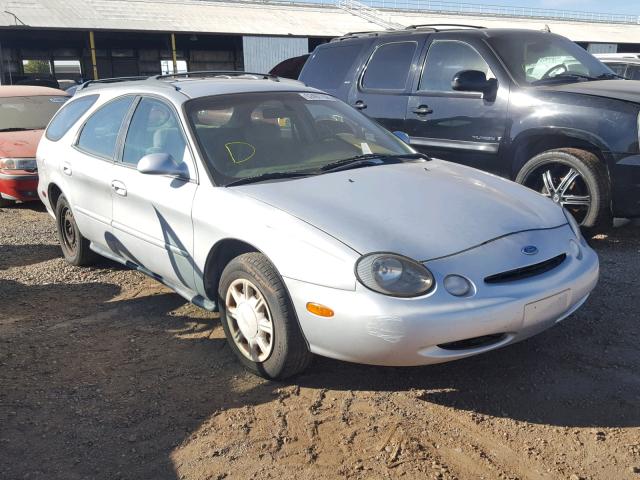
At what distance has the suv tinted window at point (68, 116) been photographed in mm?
5242

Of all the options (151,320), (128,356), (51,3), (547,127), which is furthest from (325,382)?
(51,3)

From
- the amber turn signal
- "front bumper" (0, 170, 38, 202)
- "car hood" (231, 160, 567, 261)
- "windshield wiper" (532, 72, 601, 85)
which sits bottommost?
"front bumper" (0, 170, 38, 202)

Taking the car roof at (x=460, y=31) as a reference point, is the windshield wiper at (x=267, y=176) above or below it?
below

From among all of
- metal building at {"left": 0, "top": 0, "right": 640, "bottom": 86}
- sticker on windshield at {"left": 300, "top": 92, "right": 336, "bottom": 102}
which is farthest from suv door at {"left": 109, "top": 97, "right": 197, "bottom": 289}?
metal building at {"left": 0, "top": 0, "right": 640, "bottom": 86}

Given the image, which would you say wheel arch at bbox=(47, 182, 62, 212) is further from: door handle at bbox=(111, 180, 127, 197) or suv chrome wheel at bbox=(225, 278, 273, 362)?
suv chrome wheel at bbox=(225, 278, 273, 362)

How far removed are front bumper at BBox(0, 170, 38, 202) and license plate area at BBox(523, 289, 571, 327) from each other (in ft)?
21.9

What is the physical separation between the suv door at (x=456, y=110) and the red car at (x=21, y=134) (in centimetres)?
475

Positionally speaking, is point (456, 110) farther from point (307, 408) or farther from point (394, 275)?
point (307, 408)

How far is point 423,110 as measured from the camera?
631cm

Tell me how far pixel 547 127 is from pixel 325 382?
3319 mm

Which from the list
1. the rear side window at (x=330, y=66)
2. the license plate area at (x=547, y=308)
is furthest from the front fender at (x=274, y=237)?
the rear side window at (x=330, y=66)

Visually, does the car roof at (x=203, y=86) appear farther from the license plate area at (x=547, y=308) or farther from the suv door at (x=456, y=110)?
the license plate area at (x=547, y=308)

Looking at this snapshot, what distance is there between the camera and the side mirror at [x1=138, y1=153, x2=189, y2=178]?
375 centimetres

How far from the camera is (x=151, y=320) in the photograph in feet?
14.2
